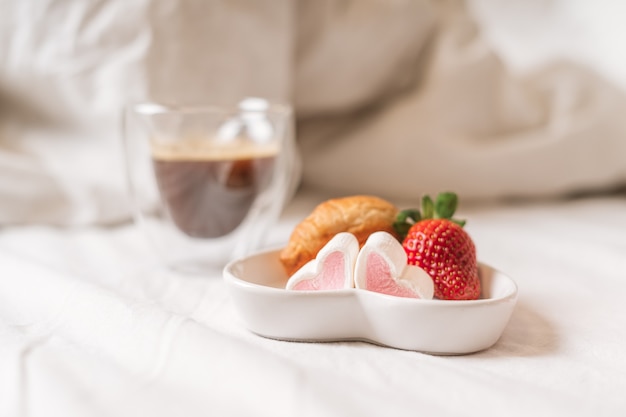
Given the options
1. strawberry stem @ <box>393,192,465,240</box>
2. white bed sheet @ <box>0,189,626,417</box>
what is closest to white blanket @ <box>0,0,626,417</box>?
white bed sheet @ <box>0,189,626,417</box>

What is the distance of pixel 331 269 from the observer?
A: 1.63ft

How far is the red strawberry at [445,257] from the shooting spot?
20.0 inches

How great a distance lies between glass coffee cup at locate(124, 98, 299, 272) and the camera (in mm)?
745

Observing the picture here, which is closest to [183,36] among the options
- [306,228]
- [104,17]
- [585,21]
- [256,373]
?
[104,17]

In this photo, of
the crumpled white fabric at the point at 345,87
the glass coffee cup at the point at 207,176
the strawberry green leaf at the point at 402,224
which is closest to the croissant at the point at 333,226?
the strawberry green leaf at the point at 402,224

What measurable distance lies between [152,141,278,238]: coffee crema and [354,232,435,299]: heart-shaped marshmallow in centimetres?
30

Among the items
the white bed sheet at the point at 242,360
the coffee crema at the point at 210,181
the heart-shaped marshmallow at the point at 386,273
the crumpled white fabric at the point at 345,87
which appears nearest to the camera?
the white bed sheet at the point at 242,360

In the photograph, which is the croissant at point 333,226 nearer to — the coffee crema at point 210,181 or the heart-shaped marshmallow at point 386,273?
the heart-shaped marshmallow at point 386,273

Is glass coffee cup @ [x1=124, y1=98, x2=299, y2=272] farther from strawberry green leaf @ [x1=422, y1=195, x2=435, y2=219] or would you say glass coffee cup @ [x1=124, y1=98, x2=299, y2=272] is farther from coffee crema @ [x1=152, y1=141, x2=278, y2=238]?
strawberry green leaf @ [x1=422, y1=195, x2=435, y2=219]

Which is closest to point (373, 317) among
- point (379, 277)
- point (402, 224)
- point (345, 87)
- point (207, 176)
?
point (379, 277)

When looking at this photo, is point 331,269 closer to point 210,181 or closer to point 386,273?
point 386,273

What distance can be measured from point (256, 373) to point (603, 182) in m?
0.95

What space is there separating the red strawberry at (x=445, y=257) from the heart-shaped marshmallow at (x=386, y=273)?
0.08 ft

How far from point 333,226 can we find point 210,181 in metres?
0.23
